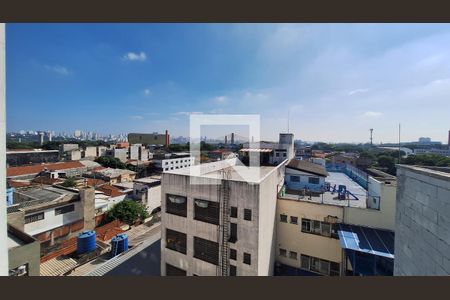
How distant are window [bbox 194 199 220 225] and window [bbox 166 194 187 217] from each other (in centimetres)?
51

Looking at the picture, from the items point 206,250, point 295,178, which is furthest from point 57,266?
point 295,178

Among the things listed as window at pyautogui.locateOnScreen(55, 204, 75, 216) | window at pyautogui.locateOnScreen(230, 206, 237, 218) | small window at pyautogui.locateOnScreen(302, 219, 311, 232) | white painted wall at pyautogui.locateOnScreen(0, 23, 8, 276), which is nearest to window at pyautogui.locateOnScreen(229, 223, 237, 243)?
window at pyautogui.locateOnScreen(230, 206, 237, 218)

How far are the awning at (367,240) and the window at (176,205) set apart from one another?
19.9 feet

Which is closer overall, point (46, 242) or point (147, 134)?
point (46, 242)

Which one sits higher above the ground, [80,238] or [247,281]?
[247,281]

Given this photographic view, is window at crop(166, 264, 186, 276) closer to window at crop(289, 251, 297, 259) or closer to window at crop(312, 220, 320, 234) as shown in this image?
window at crop(289, 251, 297, 259)

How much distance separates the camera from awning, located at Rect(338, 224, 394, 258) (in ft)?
24.8

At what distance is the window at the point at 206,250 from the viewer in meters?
7.69

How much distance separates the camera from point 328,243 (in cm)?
957

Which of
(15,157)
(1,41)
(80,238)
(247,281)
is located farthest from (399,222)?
(15,157)

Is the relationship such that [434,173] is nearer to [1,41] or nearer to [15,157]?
[1,41]

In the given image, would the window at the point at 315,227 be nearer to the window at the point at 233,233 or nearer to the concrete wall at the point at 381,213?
the concrete wall at the point at 381,213

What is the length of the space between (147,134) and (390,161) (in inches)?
2759

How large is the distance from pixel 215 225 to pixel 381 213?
7.05m
